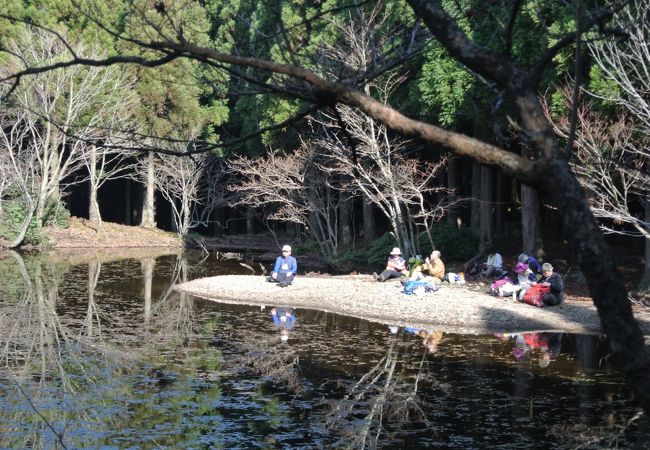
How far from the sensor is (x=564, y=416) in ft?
31.7

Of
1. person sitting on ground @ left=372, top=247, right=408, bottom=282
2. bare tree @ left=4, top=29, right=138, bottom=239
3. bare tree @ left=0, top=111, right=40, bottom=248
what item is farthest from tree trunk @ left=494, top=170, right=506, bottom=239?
bare tree @ left=0, top=111, right=40, bottom=248

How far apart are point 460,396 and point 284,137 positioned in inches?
901

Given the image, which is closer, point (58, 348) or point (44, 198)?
point (58, 348)

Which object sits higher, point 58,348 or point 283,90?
point 283,90

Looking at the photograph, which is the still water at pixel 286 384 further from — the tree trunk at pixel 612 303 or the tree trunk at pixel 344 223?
the tree trunk at pixel 344 223

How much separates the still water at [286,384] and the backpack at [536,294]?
5.81 ft

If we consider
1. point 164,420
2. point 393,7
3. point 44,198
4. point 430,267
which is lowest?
point 164,420

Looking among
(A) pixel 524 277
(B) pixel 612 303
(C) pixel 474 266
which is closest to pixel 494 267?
(C) pixel 474 266

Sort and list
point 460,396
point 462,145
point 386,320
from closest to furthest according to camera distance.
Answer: point 462,145 → point 460,396 → point 386,320

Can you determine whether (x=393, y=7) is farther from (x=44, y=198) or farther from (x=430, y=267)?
(x=44, y=198)

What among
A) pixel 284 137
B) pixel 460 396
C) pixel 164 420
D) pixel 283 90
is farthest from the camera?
pixel 284 137

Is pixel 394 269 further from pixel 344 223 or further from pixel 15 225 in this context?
pixel 15 225

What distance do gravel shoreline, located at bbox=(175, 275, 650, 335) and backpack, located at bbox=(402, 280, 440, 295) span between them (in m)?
0.16

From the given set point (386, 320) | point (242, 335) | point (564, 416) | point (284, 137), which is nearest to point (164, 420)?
point (564, 416)
